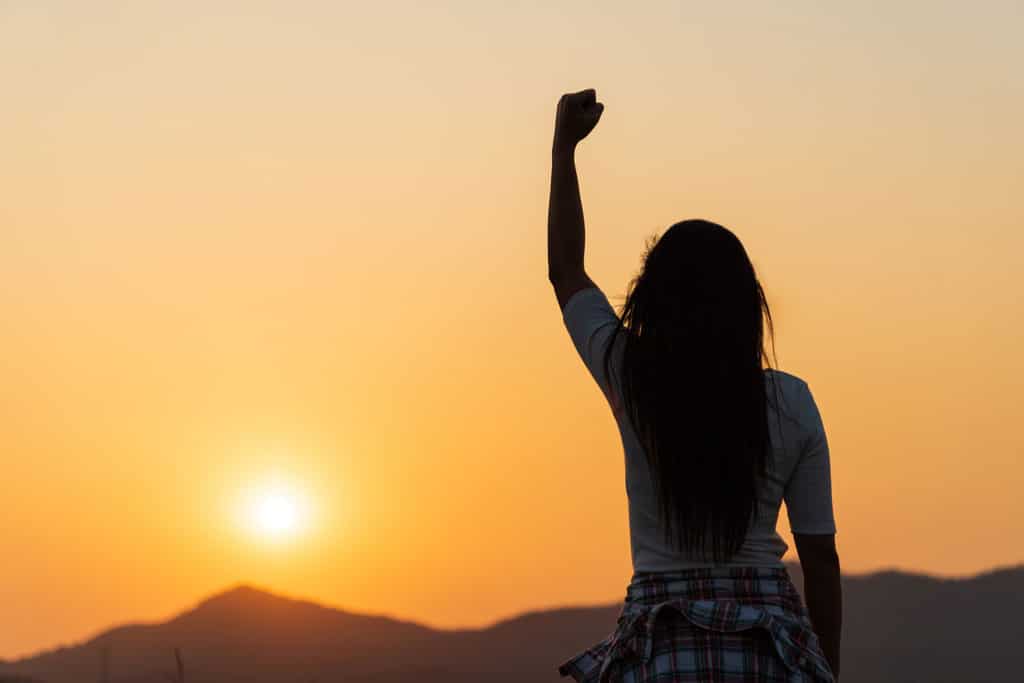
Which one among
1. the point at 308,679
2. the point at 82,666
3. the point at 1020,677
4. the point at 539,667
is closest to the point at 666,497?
the point at 82,666

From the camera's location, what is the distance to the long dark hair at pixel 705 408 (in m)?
3.50

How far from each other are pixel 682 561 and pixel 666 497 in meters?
0.14

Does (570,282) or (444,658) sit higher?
(444,658)

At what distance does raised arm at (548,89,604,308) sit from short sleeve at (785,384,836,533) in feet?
2.02

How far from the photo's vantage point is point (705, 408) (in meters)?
3.52

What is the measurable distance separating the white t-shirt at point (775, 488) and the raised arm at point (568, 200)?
0.97ft

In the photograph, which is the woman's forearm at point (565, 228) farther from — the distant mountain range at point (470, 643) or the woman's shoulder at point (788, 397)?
the distant mountain range at point (470, 643)

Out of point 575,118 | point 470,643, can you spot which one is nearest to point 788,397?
point 575,118

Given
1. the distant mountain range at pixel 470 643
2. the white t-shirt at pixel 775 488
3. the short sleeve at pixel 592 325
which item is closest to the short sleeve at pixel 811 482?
the white t-shirt at pixel 775 488

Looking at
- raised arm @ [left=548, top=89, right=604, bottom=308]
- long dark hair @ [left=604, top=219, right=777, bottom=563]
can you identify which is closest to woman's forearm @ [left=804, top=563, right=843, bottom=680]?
long dark hair @ [left=604, top=219, right=777, bottom=563]

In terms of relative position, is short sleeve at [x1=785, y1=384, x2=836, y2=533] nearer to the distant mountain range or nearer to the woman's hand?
the woman's hand

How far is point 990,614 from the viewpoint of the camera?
7956 cm

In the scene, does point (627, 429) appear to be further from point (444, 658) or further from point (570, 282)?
point (444, 658)

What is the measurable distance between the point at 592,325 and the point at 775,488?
1.75ft
